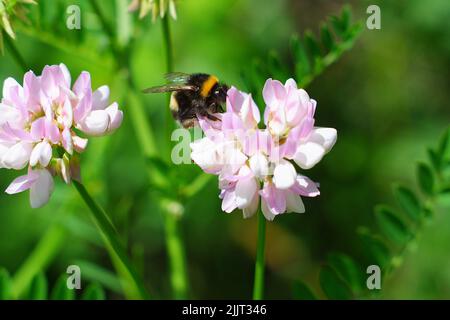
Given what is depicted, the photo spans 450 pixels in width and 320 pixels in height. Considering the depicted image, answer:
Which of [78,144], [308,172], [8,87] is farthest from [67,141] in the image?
[308,172]

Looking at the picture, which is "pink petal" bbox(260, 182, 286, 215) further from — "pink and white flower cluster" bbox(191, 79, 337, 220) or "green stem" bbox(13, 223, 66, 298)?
"green stem" bbox(13, 223, 66, 298)

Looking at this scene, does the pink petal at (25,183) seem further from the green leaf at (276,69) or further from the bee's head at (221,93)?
the green leaf at (276,69)

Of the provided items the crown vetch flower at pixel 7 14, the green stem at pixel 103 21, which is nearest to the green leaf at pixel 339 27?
the green stem at pixel 103 21

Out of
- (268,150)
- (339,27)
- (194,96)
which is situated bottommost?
(268,150)

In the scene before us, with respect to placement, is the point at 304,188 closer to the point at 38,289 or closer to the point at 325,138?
the point at 325,138

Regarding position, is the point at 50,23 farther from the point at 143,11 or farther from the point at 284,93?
the point at 284,93
